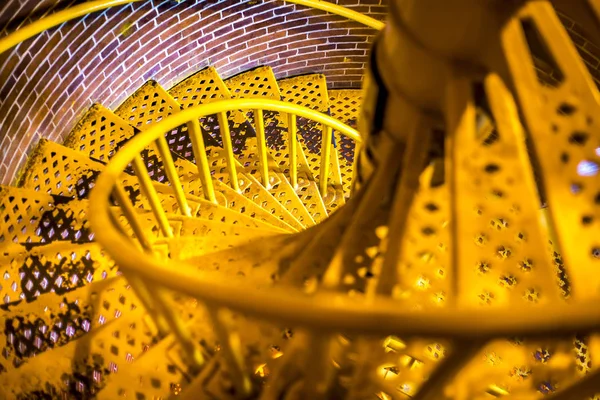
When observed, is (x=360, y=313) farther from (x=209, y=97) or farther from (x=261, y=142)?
(x=209, y=97)

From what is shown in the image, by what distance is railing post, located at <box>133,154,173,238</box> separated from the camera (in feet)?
6.18

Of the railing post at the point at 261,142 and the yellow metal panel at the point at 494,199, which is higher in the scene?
the yellow metal panel at the point at 494,199

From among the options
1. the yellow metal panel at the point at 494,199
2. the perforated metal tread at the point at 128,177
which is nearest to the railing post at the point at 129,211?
the perforated metal tread at the point at 128,177

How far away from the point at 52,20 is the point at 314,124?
208 cm

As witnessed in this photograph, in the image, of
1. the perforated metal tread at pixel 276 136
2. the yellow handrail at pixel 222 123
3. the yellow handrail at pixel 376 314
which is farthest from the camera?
the perforated metal tread at pixel 276 136

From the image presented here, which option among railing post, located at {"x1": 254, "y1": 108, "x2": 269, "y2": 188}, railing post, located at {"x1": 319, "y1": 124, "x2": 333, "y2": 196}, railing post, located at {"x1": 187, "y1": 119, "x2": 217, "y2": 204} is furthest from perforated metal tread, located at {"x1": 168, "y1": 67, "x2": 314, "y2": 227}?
railing post, located at {"x1": 187, "y1": 119, "x2": 217, "y2": 204}

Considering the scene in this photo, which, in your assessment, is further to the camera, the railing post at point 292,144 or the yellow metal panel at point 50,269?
the railing post at point 292,144

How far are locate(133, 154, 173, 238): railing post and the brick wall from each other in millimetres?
860

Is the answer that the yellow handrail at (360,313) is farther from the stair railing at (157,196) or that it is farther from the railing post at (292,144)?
the railing post at (292,144)

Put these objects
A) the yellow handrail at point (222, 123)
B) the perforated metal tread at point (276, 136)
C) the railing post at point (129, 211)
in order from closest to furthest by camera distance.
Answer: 1. the railing post at point (129, 211)
2. the yellow handrail at point (222, 123)
3. the perforated metal tread at point (276, 136)

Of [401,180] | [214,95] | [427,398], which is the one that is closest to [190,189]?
[214,95]

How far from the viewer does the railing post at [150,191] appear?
1882 millimetres

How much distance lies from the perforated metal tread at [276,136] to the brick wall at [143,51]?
9 cm

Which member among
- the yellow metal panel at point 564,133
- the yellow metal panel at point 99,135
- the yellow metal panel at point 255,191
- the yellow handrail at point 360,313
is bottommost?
the yellow metal panel at point 99,135
